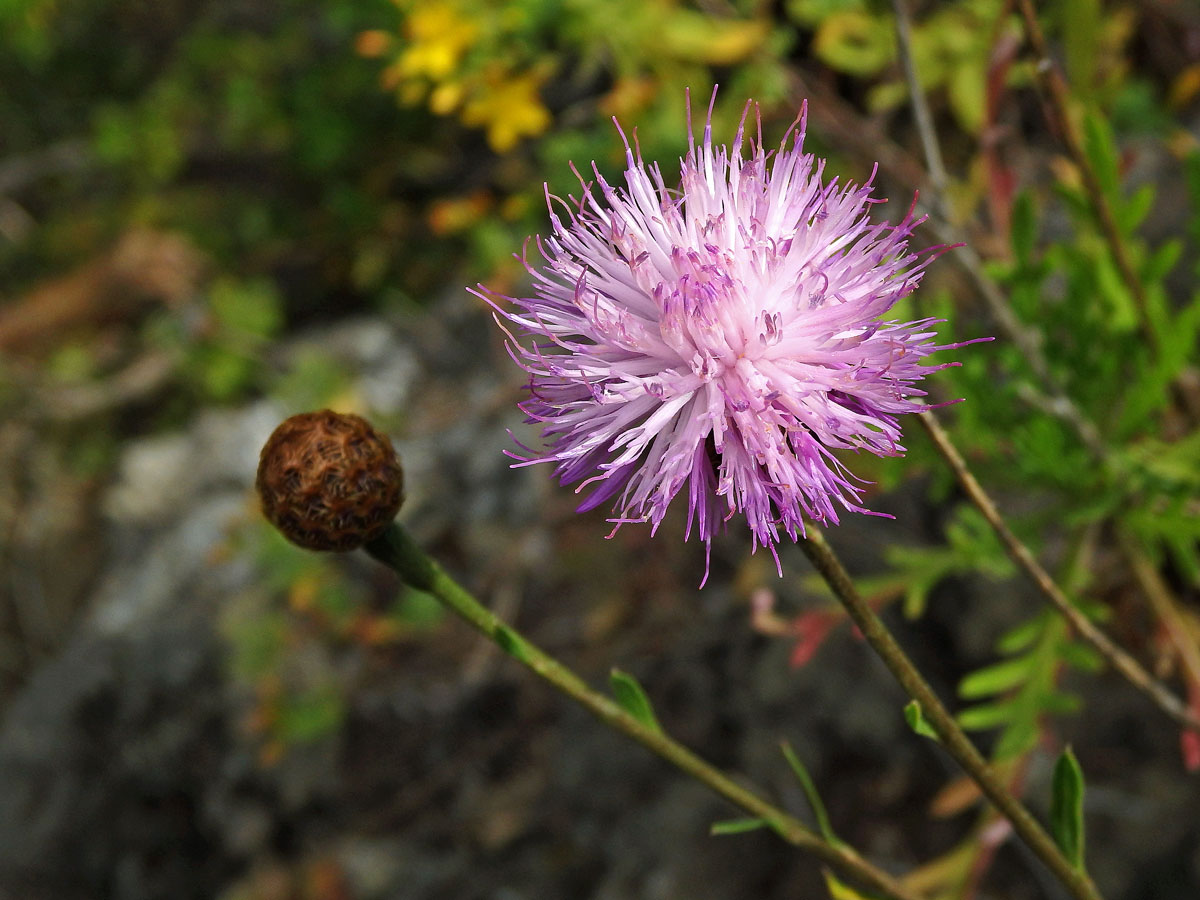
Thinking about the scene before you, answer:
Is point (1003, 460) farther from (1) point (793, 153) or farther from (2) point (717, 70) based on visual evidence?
(2) point (717, 70)

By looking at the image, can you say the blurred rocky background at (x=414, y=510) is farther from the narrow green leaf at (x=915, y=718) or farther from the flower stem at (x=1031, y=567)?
the narrow green leaf at (x=915, y=718)

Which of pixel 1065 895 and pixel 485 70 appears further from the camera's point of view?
pixel 485 70

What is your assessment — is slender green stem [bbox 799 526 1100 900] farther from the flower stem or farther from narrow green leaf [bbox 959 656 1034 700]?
narrow green leaf [bbox 959 656 1034 700]

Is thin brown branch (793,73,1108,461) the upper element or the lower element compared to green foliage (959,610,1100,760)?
upper

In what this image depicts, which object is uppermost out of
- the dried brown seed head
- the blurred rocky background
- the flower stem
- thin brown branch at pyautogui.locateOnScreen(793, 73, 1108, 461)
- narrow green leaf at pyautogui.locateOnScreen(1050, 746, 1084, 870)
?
thin brown branch at pyautogui.locateOnScreen(793, 73, 1108, 461)

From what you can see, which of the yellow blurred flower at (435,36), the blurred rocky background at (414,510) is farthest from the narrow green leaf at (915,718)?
the yellow blurred flower at (435,36)

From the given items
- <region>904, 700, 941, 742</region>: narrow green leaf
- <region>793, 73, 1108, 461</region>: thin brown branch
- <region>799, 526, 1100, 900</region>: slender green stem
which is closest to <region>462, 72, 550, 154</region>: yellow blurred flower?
<region>793, 73, 1108, 461</region>: thin brown branch

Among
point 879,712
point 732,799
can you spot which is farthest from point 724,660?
point 732,799

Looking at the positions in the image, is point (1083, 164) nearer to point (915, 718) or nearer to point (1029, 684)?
point (1029, 684)
